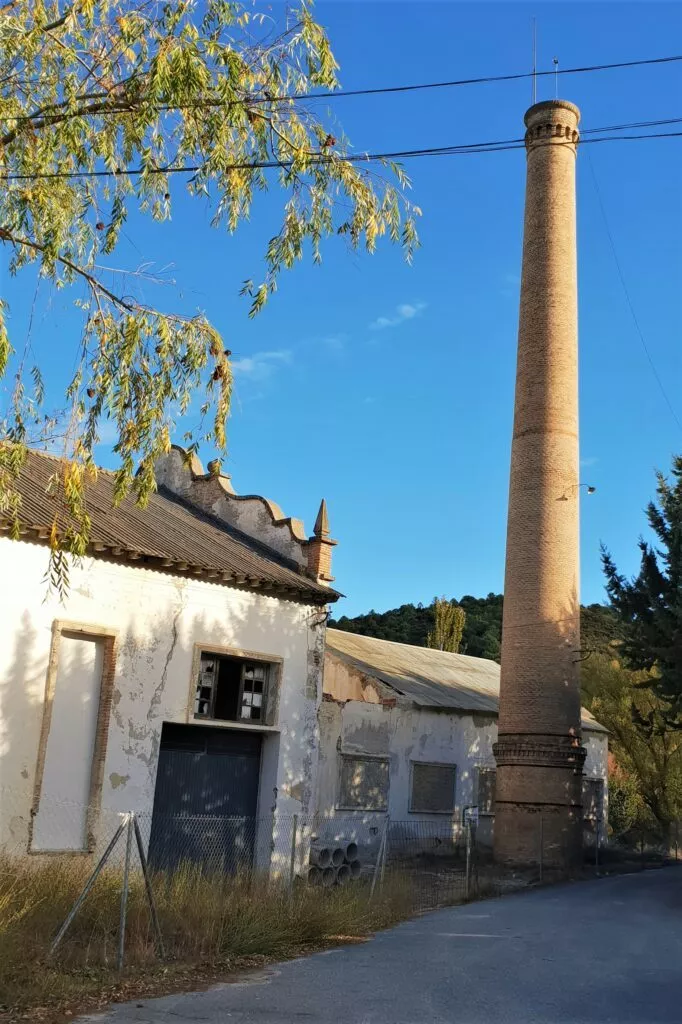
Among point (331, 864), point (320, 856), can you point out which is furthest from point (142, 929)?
point (331, 864)

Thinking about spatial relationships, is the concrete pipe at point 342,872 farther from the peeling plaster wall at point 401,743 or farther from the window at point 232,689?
the peeling plaster wall at point 401,743

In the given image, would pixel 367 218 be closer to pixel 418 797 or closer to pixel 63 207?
pixel 63 207

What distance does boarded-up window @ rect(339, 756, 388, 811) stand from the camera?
24281mm

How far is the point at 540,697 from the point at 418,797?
17.7 ft

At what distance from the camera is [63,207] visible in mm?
9375

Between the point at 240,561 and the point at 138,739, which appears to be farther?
the point at 240,561

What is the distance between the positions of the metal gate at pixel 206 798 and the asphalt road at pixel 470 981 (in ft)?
13.7

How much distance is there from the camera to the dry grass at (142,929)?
852 centimetres

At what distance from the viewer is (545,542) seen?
79.5 ft

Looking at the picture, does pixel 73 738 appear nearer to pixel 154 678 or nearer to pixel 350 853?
pixel 154 678

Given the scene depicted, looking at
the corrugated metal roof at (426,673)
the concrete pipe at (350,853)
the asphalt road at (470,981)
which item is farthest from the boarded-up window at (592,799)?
the asphalt road at (470,981)

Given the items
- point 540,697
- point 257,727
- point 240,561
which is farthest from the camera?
point 540,697

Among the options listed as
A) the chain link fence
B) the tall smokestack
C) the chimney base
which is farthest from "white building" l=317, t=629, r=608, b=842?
the tall smokestack

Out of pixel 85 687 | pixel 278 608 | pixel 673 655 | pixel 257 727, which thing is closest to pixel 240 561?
pixel 278 608
